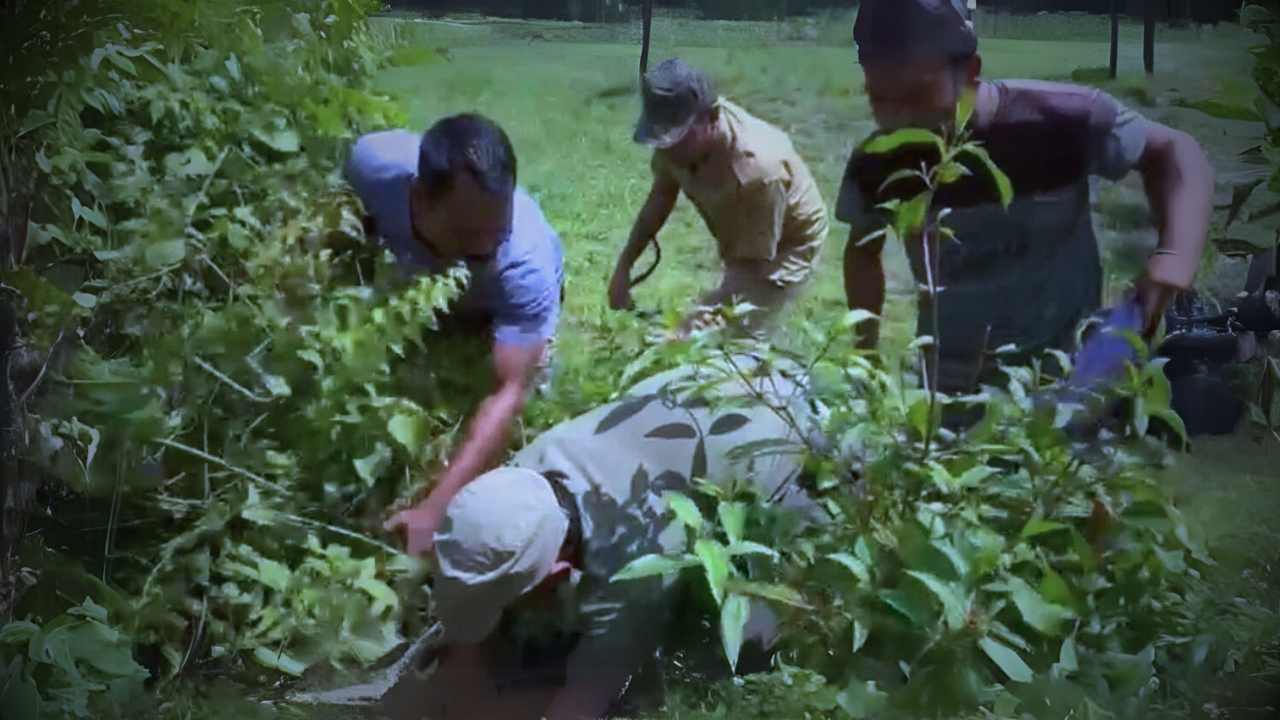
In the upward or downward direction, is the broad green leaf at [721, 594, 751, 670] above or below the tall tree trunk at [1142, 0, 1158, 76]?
below

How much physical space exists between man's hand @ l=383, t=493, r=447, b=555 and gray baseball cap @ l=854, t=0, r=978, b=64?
1.17 meters

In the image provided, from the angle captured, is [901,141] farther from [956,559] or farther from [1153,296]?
[956,559]

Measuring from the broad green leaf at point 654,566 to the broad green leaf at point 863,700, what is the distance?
367mm

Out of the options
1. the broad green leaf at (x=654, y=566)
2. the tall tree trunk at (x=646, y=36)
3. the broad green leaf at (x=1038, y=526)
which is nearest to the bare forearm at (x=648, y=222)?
the tall tree trunk at (x=646, y=36)

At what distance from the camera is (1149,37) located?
2641 mm

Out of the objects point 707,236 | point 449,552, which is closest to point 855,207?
point 707,236

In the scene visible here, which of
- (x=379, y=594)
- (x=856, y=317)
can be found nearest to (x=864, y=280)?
(x=856, y=317)

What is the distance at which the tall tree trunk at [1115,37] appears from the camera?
2.63 metres

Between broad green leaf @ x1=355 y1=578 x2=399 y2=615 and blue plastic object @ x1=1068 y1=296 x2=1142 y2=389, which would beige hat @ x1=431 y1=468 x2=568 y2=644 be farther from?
blue plastic object @ x1=1068 y1=296 x2=1142 y2=389

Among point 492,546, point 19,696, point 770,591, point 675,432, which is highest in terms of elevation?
point 675,432

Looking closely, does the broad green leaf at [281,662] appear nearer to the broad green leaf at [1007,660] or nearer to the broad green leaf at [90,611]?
the broad green leaf at [90,611]

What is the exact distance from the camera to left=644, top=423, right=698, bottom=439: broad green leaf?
268 cm

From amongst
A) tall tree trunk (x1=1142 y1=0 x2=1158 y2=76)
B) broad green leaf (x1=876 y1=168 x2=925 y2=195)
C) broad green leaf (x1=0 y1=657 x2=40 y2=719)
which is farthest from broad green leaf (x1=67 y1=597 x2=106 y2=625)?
tall tree trunk (x1=1142 y1=0 x2=1158 y2=76)

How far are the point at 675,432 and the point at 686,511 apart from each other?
7.5 inches
